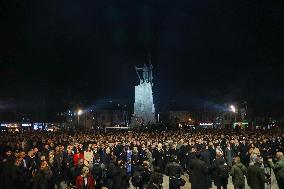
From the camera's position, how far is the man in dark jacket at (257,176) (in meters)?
11.2

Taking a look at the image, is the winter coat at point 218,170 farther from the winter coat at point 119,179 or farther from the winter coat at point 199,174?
the winter coat at point 119,179

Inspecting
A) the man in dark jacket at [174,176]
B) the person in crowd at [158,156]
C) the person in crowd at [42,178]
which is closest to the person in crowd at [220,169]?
the man in dark jacket at [174,176]

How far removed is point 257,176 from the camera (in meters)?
11.2

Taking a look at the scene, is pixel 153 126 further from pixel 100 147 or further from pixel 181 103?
pixel 181 103

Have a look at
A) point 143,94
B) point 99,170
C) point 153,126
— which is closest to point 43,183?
point 99,170

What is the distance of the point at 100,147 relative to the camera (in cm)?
1961

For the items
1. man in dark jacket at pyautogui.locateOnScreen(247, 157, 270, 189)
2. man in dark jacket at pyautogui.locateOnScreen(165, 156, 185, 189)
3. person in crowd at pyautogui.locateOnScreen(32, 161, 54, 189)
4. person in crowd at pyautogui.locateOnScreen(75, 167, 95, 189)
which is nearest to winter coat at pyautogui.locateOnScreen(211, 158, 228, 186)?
man in dark jacket at pyautogui.locateOnScreen(247, 157, 270, 189)

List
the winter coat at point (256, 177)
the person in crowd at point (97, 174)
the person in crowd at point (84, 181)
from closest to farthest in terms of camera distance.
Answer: the person in crowd at point (84, 181)
the winter coat at point (256, 177)
the person in crowd at point (97, 174)

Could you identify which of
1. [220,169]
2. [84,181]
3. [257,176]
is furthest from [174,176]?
[84,181]

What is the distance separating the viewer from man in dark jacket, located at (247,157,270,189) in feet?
36.7

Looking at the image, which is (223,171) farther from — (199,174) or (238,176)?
(238,176)

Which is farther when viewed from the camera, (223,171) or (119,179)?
(223,171)

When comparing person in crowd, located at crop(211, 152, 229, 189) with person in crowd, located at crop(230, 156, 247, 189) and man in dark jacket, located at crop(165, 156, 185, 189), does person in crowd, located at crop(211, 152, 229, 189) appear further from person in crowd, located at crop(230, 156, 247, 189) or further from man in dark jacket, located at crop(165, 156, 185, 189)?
man in dark jacket, located at crop(165, 156, 185, 189)

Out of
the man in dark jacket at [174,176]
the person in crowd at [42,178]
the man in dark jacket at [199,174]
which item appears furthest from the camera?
the man in dark jacket at [199,174]
